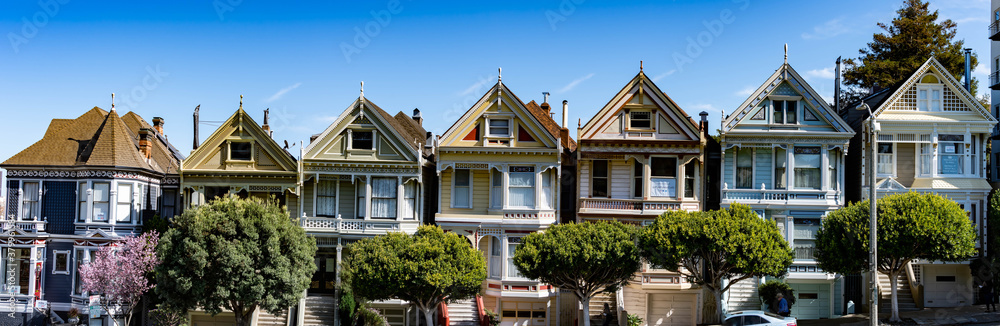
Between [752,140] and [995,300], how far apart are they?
13144 mm

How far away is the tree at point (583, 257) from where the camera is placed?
1310 inches

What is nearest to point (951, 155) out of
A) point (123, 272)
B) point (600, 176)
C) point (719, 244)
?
point (719, 244)

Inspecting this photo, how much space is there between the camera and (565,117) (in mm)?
42656

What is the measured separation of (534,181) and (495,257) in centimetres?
404

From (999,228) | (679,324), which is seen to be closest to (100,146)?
(679,324)

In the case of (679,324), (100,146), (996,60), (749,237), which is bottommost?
(679,324)

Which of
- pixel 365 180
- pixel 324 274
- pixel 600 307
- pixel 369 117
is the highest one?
pixel 369 117

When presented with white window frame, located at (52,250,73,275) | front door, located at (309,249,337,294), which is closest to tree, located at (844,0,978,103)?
front door, located at (309,249,337,294)

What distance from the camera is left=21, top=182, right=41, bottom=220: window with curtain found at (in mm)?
40344

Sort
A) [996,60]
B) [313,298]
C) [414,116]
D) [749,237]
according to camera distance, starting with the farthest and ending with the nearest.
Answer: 1. [414,116]
2. [996,60]
3. [313,298]
4. [749,237]

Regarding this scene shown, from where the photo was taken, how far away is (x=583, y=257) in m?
33.1

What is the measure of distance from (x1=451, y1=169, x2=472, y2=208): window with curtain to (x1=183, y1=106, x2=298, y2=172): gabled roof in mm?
7638

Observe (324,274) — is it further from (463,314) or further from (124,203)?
(124,203)

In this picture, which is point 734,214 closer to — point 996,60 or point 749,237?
point 749,237
